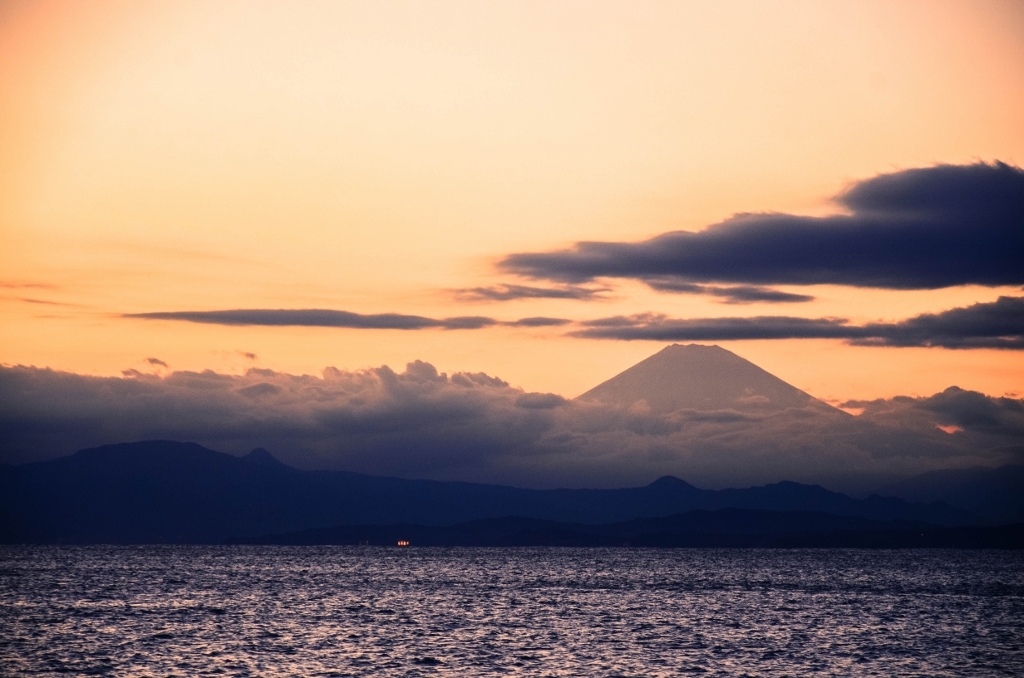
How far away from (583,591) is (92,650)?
3798 inches

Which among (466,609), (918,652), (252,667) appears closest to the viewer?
(252,667)

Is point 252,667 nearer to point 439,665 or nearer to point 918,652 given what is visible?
point 439,665

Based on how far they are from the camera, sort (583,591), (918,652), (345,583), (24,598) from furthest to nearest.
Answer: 1. (345,583)
2. (583,591)
3. (24,598)
4. (918,652)

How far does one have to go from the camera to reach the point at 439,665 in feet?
275

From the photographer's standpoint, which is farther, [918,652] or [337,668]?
[918,652]

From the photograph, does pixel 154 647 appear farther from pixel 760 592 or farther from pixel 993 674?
pixel 760 592

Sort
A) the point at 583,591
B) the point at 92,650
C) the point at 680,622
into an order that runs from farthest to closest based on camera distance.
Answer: the point at 583,591, the point at 680,622, the point at 92,650

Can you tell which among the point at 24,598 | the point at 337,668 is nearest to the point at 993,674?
the point at 337,668

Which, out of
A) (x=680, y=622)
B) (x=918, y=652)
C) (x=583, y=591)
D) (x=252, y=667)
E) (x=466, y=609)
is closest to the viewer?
(x=252, y=667)

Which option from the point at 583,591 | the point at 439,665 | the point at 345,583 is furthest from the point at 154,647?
the point at 345,583

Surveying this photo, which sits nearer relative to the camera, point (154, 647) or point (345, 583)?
point (154, 647)

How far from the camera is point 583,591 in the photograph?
175250 mm

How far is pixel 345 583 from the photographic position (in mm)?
198125

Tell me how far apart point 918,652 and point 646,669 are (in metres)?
28.0
